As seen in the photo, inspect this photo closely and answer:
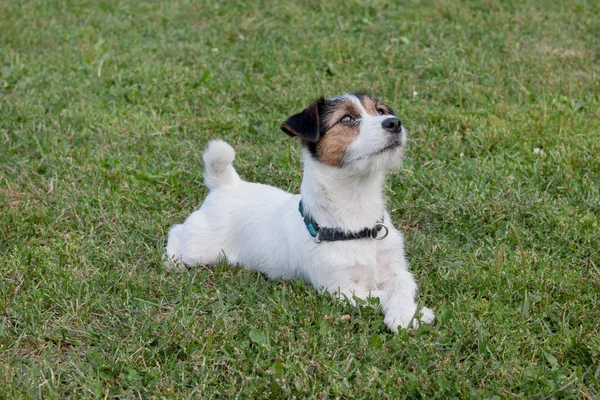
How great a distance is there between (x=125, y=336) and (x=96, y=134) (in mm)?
3317

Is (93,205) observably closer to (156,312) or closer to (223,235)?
(223,235)

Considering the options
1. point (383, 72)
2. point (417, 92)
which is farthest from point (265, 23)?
point (417, 92)

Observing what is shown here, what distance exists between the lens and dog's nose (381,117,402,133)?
4004mm

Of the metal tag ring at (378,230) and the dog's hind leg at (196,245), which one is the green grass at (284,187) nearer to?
the dog's hind leg at (196,245)

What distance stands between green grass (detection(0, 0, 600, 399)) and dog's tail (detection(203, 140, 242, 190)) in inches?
22.0

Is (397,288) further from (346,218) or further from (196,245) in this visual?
(196,245)

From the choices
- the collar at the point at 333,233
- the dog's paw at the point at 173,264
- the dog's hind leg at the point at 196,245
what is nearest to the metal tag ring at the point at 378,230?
the collar at the point at 333,233

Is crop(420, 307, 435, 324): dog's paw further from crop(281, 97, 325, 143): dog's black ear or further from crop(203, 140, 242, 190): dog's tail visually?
crop(203, 140, 242, 190): dog's tail

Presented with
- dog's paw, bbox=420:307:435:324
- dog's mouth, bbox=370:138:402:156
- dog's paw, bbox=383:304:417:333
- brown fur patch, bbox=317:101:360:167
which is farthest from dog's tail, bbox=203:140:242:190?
dog's paw, bbox=420:307:435:324

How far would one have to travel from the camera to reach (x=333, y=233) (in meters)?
4.12

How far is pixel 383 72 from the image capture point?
782 centimetres

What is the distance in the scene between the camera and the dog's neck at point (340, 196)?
163 inches

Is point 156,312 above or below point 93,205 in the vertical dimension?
above

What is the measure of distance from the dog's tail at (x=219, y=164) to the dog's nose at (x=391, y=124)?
121 cm
